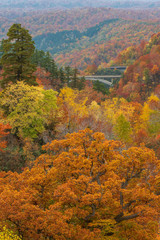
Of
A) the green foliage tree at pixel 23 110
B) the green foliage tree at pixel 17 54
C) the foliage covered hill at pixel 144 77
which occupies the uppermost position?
the green foliage tree at pixel 17 54

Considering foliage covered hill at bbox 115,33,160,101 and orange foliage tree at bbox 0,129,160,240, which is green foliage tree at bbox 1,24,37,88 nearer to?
orange foliage tree at bbox 0,129,160,240

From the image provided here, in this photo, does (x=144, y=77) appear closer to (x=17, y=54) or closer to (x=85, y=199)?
(x=17, y=54)

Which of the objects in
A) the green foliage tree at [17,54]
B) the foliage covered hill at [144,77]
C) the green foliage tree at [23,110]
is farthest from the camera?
the foliage covered hill at [144,77]

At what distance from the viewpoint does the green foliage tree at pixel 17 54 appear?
31.2m

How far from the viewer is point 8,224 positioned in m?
12.2

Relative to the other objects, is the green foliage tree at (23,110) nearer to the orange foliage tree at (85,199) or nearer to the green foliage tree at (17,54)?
the green foliage tree at (17,54)

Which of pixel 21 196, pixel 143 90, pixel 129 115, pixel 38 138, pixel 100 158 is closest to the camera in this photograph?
pixel 21 196

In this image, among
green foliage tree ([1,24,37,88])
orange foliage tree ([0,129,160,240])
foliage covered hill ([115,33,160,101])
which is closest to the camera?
orange foliage tree ([0,129,160,240])

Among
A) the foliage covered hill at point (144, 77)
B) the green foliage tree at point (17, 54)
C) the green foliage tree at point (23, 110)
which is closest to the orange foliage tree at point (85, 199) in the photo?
the green foliage tree at point (23, 110)

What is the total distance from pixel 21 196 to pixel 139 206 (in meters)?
6.72

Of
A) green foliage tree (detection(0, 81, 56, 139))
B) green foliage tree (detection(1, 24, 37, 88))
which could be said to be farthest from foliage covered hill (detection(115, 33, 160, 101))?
green foliage tree (detection(0, 81, 56, 139))

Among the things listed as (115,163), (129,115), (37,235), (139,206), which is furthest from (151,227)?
(129,115)

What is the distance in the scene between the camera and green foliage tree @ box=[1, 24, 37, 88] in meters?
31.2

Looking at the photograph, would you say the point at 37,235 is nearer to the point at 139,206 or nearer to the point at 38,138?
the point at 139,206
